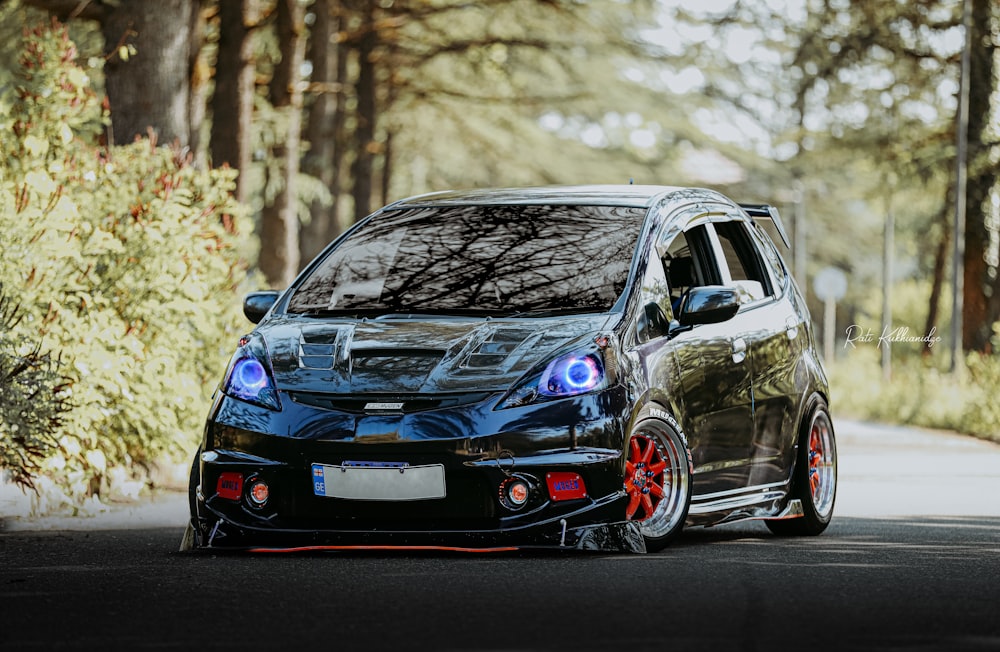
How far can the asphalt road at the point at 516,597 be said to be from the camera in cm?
630

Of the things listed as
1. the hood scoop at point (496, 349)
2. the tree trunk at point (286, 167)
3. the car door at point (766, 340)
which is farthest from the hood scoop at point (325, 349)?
the tree trunk at point (286, 167)

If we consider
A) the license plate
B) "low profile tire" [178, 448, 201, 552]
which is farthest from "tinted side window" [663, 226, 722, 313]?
"low profile tire" [178, 448, 201, 552]

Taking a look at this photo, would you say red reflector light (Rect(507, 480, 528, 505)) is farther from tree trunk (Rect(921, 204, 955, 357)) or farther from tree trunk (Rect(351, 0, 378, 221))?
tree trunk (Rect(351, 0, 378, 221))

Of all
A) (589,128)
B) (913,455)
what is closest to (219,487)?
(913,455)

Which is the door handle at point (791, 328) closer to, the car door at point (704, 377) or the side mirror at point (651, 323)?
the car door at point (704, 377)

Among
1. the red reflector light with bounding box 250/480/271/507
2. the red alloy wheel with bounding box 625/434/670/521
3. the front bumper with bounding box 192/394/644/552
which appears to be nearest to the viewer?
the front bumper with bounding box 192/394/644/552

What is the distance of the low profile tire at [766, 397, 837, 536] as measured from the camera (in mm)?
10367

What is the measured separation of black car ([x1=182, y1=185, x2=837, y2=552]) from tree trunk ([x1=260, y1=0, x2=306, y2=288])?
14.6m

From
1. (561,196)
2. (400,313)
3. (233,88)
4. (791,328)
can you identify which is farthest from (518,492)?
(233,88)

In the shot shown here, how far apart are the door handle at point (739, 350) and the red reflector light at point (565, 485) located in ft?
5.59

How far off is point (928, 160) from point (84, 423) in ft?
68.7

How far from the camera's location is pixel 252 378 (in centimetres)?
854

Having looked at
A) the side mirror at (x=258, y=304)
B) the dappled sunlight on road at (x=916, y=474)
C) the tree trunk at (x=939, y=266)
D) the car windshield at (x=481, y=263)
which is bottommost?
the dappled sunlight on road at (x=916, y=474)

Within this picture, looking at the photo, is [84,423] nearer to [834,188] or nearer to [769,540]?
[769,540]
